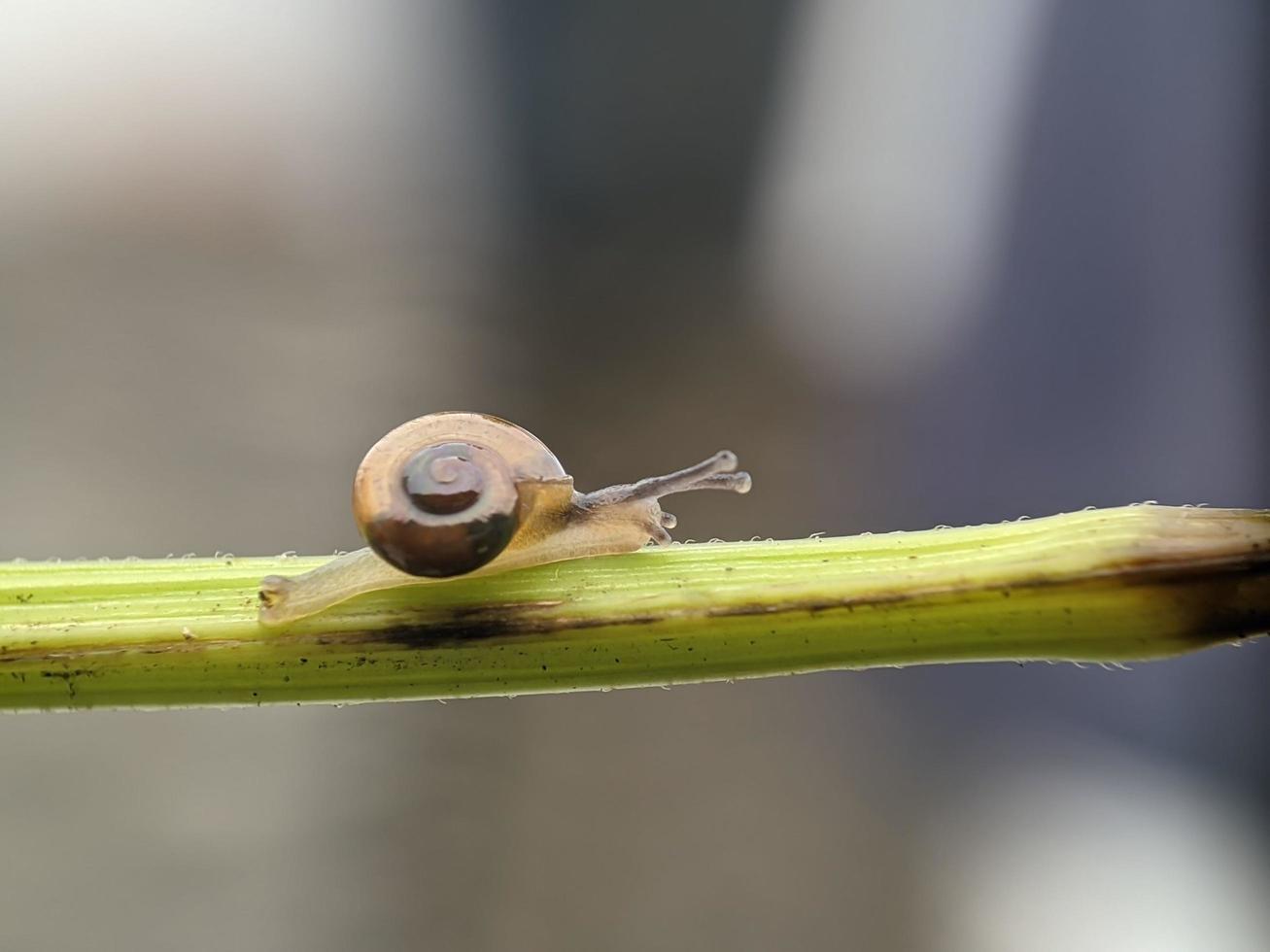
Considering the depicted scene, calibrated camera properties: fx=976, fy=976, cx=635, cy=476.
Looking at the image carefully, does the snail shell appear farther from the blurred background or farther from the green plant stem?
the blurred background

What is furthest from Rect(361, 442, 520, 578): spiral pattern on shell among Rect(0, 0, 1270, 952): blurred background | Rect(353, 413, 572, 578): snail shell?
Rect(0, 0, 1270, 952): blurred background

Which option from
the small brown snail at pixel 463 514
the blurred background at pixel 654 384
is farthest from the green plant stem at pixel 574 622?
the blurred background at pixel 654 384

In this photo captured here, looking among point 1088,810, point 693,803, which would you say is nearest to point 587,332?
point 693,803

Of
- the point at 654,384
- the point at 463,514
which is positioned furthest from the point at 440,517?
the point at 654,384

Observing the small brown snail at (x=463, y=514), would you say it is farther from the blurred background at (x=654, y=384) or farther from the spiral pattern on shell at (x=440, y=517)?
the blurred background at (x=654, y=384)

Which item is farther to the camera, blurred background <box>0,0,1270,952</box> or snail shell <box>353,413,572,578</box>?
blurred background <box>0,0,1270,952</box>

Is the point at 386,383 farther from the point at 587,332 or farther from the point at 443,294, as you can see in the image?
the point at 587,332
